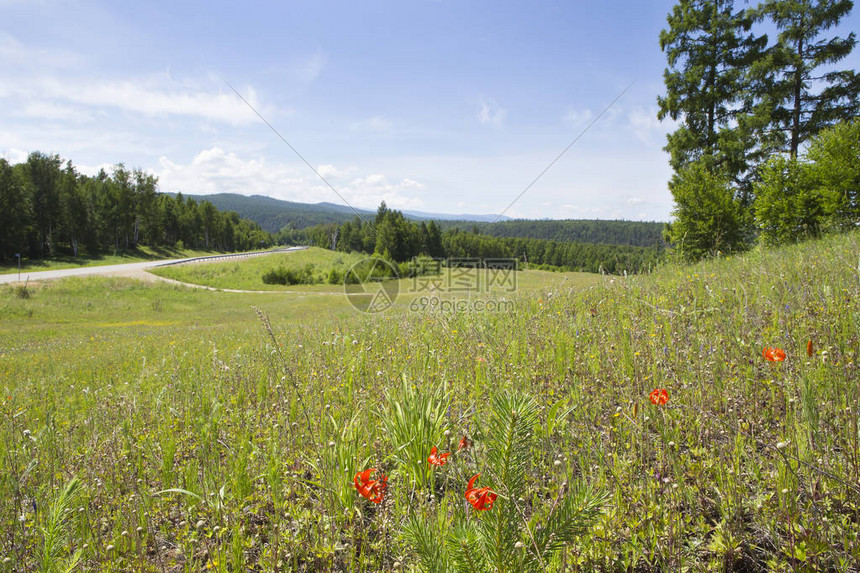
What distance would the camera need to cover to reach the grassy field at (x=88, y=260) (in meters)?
50.1

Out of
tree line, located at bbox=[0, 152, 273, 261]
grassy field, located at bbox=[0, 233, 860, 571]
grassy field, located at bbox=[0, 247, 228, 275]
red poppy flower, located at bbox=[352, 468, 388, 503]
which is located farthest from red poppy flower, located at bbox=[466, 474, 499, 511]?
tree line, located at bbox=[0, 152, 273, 261]

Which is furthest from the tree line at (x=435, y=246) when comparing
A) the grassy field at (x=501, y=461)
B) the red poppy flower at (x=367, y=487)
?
the red poppy flower at (x=367, y=487)

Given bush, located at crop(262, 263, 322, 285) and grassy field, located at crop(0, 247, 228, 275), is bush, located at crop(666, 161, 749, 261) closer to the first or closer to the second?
bush, located at crop(262, 263, 322, 285)

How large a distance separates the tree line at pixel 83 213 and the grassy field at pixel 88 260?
1.81 metres

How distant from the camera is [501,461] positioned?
1446 mm

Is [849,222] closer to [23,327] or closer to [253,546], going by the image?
[253,546]

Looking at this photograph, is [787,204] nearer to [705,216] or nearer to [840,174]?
[840,174]

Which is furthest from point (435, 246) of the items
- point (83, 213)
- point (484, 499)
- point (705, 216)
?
point (83, 213)

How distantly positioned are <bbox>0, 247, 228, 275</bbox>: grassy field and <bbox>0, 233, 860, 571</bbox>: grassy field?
205 feet

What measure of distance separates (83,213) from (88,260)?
8.01 m

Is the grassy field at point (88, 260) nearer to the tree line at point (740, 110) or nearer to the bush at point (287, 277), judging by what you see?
the bush at point (287, 277)

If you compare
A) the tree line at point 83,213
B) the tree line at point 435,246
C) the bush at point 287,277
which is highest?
the tree line at point 83,213

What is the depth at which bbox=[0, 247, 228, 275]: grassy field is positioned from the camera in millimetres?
50138

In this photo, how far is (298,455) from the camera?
299 cm
